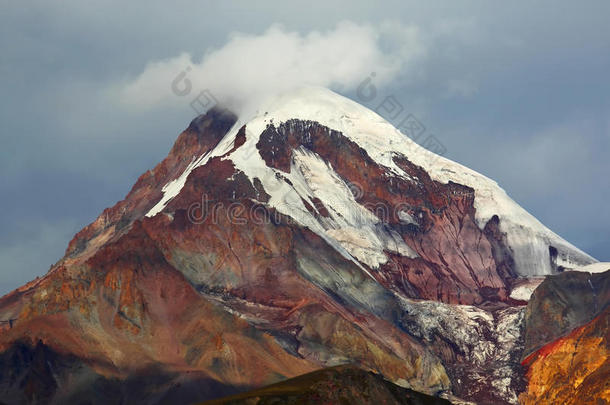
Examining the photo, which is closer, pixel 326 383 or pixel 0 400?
pixel 326 383

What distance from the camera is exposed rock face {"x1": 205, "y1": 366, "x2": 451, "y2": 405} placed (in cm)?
11238

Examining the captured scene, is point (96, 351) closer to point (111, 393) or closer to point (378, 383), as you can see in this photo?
point (111, 393)

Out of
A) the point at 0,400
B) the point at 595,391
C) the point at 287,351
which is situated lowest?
the point at 595,391

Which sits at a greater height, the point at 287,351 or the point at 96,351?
the point at 96,351

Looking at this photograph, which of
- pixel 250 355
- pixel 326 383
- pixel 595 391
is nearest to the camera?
pixel 326 383

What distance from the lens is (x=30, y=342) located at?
19800 centimetres

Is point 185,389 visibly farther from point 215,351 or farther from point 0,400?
point 0,400

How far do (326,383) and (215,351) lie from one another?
80200 mm

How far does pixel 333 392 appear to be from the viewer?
115m

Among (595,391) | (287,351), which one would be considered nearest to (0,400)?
(287,351)

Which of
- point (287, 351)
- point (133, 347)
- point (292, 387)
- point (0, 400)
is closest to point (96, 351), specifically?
point (133, 347)

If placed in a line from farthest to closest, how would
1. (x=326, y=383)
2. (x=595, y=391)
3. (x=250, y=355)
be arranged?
1. (x=250, y=355)
2. (x=595, y=391)
3. (x=326, y=383)

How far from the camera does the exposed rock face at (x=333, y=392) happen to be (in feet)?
369

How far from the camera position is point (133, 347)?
197500 millimetres
